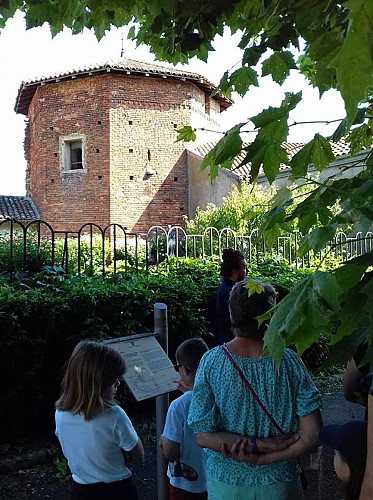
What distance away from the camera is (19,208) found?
1020 inches

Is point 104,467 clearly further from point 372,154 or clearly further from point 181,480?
point 372,154

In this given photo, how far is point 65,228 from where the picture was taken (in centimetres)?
2491

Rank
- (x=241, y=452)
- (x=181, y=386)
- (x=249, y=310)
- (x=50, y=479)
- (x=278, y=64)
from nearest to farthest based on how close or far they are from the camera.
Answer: (x=241, y=452), (x=249, y=310), (x=278, y=64), (x=181, y=386), (x=50, y=479)

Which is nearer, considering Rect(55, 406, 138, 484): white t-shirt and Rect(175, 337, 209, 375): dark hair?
Rect(55, 406, 138, 484): white t-shirt

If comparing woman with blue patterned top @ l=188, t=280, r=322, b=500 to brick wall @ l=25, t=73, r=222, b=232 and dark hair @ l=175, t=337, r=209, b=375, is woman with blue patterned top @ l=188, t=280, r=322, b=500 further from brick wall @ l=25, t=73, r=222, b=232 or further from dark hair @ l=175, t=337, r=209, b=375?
brick wall @ l=25, t=73, r=222, b=232

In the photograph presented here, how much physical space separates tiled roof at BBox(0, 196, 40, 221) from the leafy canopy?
73.7 feet

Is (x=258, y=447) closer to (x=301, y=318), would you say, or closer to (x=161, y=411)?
(x=161, y=411)

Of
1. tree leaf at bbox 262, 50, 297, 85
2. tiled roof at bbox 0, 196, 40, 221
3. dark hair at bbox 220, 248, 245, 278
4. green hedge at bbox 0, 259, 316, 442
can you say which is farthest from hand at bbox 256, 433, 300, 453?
tiled roof at bbox 0, 196, 40, 221

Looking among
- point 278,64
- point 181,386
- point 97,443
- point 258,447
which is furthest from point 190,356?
point 278,64

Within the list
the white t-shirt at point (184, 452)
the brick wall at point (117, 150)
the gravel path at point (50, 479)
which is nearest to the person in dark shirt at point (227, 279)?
the gravel path at point (50, 479)

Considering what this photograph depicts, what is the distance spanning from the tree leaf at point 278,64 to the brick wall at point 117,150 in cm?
2120

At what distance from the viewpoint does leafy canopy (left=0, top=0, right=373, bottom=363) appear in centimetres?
103

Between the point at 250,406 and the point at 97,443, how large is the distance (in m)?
0.85

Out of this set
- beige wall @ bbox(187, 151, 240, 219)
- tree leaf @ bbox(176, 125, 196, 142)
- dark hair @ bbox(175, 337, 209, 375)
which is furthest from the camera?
beige wall @ bbox(187, 151, 240, 219)
